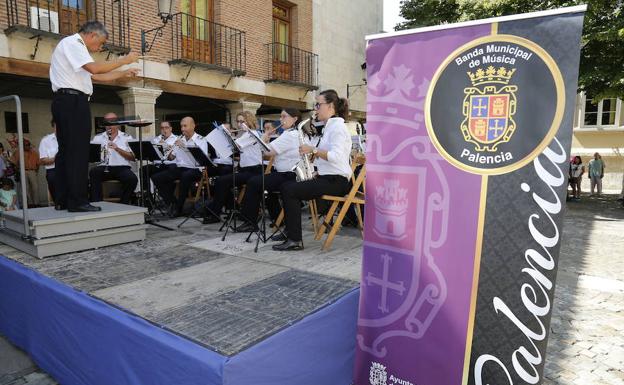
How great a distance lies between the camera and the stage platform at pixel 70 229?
11.1 ft

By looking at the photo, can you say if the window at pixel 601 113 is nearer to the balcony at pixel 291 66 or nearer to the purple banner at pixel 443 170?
the balcony at pixel 291 66

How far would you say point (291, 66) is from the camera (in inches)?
522

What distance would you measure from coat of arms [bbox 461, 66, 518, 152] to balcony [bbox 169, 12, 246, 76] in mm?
9078

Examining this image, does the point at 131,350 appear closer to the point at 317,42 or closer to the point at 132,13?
the point at 132,13

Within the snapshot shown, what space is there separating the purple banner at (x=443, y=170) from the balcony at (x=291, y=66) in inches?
420

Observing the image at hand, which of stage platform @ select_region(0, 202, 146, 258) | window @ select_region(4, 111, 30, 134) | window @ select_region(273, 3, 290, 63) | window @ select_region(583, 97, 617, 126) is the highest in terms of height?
window @ select_region(273, 3, 290, 63)

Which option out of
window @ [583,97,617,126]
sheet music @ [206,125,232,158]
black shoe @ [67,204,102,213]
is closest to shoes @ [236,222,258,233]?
sheet music @ [206,125,232,158]

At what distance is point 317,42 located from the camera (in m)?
14.0

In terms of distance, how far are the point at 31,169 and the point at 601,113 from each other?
19109mm

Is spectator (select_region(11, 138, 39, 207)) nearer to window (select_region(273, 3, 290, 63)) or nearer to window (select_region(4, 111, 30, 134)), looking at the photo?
window (select_region(4, 111, 30, 134))

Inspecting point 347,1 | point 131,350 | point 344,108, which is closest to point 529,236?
point 131,350

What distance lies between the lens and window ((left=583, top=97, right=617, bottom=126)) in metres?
16.0

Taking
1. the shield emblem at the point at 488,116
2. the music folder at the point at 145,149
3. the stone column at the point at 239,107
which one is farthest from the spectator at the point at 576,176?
the shield emblem at the point at 488,116

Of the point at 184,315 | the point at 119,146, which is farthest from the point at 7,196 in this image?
the point at 184,315
